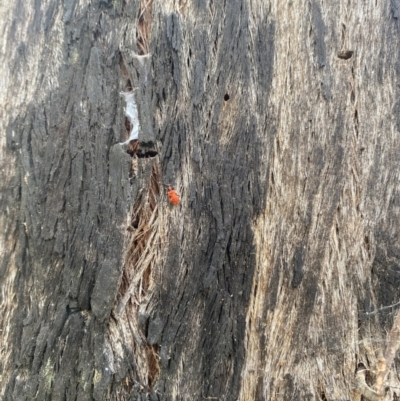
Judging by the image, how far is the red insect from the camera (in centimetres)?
163

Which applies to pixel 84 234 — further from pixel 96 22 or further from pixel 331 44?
pixel 331 44

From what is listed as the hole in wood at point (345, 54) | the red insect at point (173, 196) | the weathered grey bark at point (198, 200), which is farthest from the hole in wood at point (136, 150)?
the hole in wood at point (345, 54)

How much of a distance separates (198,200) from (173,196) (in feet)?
0.35

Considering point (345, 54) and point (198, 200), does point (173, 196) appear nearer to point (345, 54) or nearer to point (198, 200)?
point (198, 200)

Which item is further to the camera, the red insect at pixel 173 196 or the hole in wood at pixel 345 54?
the hole in wood at pixel 345 54

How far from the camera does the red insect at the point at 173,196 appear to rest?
64.1 inches

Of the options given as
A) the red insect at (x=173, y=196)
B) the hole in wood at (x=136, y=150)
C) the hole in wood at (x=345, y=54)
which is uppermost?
the hole in wood at (x=345, y=54)

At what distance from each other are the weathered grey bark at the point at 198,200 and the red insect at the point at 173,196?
29mm

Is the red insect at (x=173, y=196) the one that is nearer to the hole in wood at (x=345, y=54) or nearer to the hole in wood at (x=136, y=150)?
the hole in wood at (x=136, y=150)

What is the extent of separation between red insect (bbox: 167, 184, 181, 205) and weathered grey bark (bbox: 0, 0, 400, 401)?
29 millimetres

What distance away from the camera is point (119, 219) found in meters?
1.58

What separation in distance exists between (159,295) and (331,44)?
→ 51.3 inches

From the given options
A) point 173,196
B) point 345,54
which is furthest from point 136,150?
point 345,54

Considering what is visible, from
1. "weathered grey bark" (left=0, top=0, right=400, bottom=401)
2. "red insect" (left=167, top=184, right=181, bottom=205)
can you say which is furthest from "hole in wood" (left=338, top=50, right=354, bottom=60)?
"red insect" (left=167, top=184, right=181, bottom=205)
